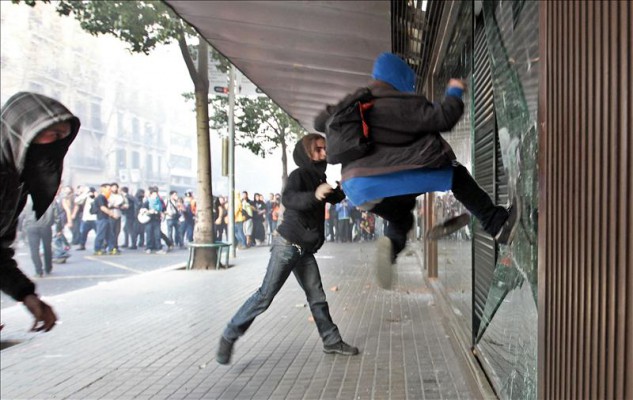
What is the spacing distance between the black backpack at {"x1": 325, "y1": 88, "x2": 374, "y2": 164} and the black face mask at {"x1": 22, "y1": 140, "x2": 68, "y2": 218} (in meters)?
0.89

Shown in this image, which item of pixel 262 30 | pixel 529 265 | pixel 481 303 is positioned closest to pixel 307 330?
pixel 481 303

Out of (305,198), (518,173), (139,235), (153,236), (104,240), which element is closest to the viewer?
(518,173)

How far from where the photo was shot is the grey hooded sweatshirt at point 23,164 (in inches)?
61.9

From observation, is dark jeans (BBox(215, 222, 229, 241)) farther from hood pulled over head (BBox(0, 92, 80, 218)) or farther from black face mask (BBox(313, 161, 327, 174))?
hood pulled over head (BBox(0, 92, 80, 218))

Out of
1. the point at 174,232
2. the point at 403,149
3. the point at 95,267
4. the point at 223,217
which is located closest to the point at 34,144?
the point at 403,149

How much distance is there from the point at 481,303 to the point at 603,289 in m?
2.49

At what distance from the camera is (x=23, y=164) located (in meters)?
1.61

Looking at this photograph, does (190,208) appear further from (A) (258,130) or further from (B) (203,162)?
(A) (258,130)

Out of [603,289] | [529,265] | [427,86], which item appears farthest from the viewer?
[427,86]

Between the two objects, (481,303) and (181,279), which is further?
(181,279)

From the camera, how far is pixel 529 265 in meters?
2.16

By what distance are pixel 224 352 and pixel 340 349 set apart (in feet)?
2.81

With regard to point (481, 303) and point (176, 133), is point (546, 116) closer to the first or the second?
point (176, 133)

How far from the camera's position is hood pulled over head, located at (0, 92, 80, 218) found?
157cm
